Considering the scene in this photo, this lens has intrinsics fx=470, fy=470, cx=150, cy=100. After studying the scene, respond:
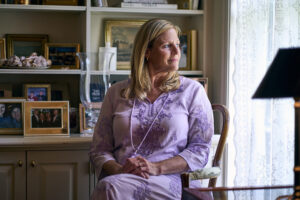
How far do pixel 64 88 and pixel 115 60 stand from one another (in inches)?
16.3

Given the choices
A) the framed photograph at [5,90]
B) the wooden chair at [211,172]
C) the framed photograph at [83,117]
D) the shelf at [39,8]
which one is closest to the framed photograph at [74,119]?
the framed photograph at [83,117]

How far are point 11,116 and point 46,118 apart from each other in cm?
22

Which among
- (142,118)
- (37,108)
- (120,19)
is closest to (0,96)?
(37,108)

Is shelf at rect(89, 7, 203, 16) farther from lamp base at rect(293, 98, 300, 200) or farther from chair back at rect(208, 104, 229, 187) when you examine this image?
lamp base at rect(293, 98, 300, 200)

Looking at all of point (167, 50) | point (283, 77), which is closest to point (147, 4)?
point (167, 50)

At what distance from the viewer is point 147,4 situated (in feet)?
9.99

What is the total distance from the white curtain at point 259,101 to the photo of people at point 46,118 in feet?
3.49

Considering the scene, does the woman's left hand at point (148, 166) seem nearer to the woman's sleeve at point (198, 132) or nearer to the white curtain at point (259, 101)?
the woman's sleeve at point (198, 132)

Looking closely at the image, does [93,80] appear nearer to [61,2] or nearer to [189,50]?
[61,2]

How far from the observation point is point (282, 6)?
7.27ft

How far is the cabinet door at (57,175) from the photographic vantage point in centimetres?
269

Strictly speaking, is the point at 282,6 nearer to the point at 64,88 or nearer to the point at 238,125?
the point at 238,125

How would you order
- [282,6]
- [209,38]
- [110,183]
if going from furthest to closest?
[209,38] → [282,6] → [110,183]

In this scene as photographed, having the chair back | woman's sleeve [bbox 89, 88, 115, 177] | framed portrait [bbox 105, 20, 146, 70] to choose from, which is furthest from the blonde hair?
framed portrait [bbox 105, 20, 146, 70]
